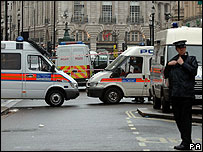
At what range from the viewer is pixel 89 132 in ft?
42.6

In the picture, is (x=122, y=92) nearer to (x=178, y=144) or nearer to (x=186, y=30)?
(x=186, y=30)

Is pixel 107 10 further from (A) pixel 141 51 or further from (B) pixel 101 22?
(A) pixel 141 51

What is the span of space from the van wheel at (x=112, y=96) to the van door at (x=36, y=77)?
7.64 feet

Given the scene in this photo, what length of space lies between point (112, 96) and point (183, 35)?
5.91 m

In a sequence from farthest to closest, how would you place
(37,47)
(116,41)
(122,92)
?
(116,41)
(122,92)
(37,47)

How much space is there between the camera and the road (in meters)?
10.7

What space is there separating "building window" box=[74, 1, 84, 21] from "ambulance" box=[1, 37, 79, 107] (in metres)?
79.8

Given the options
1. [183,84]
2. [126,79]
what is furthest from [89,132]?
[126,79]

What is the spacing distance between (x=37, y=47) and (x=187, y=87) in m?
11.9

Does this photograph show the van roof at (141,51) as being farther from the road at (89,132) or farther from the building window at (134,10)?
the building window at (134,10)

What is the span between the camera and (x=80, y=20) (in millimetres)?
101125

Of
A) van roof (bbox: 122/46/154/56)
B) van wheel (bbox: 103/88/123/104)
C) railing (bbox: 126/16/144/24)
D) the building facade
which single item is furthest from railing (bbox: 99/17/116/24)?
van wheel (bbox: 103/88/123/104)

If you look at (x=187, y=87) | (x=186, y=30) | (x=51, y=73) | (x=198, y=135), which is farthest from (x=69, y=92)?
(x=187, y=87)

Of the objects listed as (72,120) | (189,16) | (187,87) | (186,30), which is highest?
(189,16)
